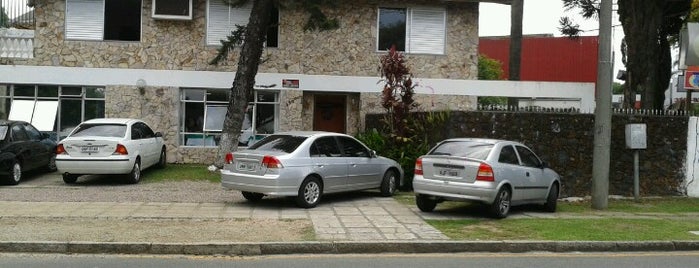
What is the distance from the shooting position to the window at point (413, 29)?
70.8 ft

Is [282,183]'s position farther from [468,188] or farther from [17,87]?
[17,87]

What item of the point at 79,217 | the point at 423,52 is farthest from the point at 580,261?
the point at 423,52

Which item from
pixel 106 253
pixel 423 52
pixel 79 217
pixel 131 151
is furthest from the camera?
pixel 423 52

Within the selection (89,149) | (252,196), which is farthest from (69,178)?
(252,196)

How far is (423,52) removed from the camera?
21.7 metres

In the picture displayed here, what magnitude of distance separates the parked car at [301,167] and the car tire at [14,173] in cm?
602

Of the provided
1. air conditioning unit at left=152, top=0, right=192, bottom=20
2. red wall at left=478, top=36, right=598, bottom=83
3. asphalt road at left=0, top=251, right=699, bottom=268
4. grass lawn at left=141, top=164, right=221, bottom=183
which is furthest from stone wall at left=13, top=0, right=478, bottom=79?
red wall at left=478, top=36, right=598, bottom=83

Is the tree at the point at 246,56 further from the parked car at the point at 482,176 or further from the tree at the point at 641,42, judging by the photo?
the tree at the point at 641,42

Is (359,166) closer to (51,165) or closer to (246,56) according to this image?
(246,56)

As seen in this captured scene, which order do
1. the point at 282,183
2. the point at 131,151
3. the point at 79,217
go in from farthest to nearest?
the point at 131,151 < the point at 282,183 < the point at 79,217

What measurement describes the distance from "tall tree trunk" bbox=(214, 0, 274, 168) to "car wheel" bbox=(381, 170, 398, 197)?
5.82 meters

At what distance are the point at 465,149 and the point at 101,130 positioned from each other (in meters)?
9.18

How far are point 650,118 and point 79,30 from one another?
668 inches

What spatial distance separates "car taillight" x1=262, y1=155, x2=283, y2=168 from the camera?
11.7m
